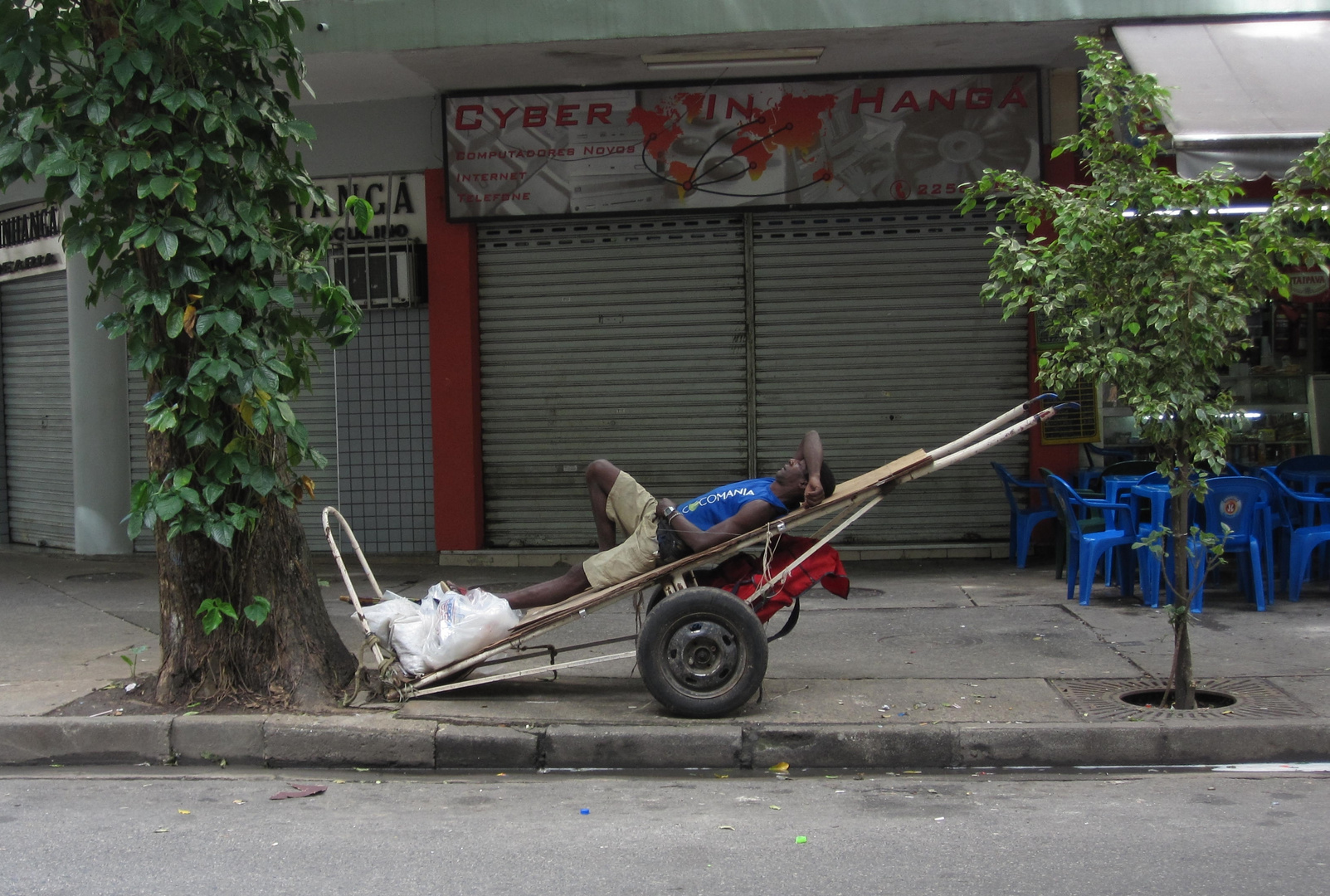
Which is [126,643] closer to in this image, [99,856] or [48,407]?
[99,856]

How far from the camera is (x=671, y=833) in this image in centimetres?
466

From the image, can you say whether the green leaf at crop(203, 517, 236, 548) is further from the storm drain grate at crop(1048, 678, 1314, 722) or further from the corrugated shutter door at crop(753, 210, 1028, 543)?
the corrugated shutter door at crop(753, 210, 1028, 543)

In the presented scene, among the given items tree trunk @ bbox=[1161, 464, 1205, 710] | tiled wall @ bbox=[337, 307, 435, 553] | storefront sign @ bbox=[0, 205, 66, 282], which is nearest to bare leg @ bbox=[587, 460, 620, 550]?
tree trunk @ bbox=[1161, 464, 1205, 710]

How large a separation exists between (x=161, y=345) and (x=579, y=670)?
2.98 metres

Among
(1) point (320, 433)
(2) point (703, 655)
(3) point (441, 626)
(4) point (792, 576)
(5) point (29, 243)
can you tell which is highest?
(5) point (29, 243)

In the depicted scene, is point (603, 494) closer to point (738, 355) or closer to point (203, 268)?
point (203, 268)

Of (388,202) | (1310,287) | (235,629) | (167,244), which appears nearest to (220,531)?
(235,629)

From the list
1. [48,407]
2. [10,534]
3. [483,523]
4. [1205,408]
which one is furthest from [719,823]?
[10,534]

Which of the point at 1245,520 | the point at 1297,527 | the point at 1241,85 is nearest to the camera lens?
the point at 1245,520

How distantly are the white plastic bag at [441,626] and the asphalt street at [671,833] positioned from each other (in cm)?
71

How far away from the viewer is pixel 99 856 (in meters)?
4.44

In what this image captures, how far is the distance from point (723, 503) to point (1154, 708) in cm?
239

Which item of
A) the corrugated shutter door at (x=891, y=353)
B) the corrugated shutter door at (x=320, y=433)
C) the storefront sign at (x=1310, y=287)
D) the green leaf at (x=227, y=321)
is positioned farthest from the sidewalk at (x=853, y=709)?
the storefront sign at (x=1310, y=287)

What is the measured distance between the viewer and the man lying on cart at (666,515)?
5914 mm
